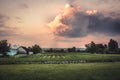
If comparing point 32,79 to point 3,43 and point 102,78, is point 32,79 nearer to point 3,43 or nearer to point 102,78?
point 102,78

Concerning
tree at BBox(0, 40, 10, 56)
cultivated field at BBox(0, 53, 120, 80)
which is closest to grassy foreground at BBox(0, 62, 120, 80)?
cultivated field at BBox(0, 53, 120, 80)

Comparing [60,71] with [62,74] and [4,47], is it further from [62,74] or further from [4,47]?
[4,47]

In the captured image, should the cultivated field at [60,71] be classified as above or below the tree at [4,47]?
below

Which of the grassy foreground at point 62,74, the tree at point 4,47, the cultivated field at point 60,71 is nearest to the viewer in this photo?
the grassy foreground at point 62,74

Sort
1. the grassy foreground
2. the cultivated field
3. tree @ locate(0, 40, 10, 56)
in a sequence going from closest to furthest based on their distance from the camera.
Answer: the grassy foreground
the cultivated field
tree @ locate(0, 40, 10, 56)

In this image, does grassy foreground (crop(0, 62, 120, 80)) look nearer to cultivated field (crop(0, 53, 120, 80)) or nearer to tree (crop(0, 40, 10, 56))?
cultivated field (crop(0, 53, 120, 80))

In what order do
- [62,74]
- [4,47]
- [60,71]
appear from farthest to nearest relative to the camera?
[4,47], [60,71], [62,74]

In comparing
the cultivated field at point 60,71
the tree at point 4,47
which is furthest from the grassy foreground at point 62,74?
the tree at point 4,47

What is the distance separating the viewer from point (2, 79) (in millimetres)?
14570

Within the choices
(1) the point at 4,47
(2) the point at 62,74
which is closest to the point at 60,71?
(2) the point at 62,74

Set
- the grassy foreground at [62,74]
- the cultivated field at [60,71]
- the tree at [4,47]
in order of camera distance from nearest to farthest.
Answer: the grassy foreground at [62,74]
the cultivated field at [60,71]
the tree at [4,47]

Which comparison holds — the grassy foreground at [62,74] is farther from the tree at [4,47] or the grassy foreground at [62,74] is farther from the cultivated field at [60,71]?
the tree at [4,47]

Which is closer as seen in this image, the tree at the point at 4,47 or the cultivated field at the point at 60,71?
the cultivated field at the point at 60,71

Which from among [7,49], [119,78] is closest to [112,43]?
[7,49]
